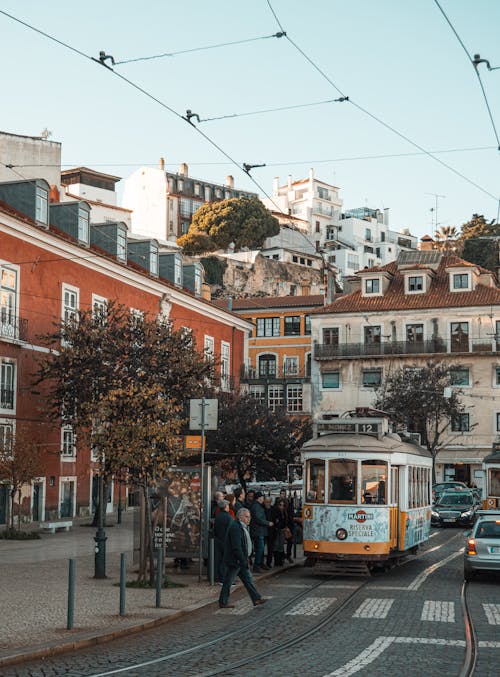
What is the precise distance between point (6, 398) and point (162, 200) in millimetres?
78278

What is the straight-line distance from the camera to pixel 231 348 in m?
55.8

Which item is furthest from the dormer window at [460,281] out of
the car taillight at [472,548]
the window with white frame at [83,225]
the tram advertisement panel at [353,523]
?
the car taillight at [472,548]

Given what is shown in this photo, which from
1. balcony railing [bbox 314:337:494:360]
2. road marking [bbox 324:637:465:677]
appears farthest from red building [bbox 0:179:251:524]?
balcony railing [bbox 314:337:494:360]

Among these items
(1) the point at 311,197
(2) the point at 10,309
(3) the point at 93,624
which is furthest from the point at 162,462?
(1) the point at 311,197

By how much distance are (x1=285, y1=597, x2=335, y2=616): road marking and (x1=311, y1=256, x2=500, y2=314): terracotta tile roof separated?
4691cm

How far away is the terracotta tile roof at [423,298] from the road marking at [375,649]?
50.5m

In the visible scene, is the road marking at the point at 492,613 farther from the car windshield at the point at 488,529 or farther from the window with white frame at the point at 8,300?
the window with white frame at the point at 8,300

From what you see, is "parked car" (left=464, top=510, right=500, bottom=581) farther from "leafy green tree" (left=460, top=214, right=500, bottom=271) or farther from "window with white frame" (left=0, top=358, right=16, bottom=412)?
"leafy green tree" (left=460, top=214, right=500, bottom=271)

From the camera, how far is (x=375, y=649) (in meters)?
11.7

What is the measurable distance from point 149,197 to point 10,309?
7906 centimetres

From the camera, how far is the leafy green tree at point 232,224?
100500mm

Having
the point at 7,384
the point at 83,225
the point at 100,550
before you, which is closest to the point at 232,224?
the point at 83,225

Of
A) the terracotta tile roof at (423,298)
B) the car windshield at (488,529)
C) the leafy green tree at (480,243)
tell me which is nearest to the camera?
the car windshield at (488,529)

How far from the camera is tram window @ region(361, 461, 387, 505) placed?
1997 cm
